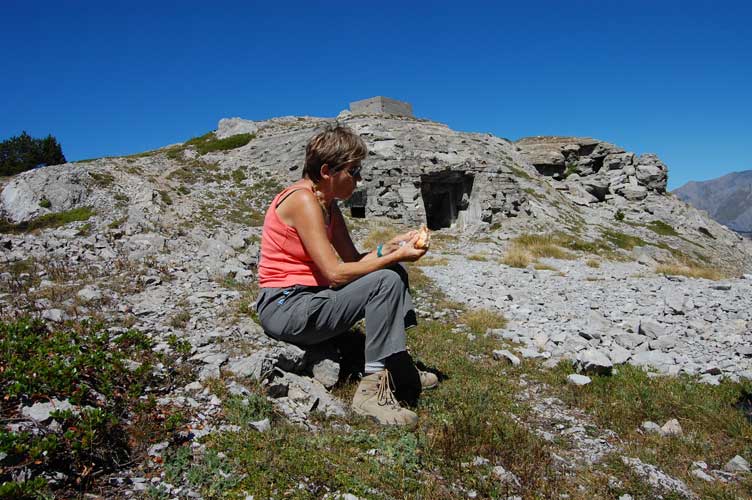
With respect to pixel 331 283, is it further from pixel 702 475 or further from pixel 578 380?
pixel 702 475

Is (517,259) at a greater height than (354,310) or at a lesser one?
lesser

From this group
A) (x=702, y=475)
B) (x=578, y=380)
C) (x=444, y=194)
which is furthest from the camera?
(x=444, y=194)

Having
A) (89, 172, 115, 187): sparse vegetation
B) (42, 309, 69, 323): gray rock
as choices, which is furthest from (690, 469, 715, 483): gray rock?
(89, 172, 115, 187): sparse vegetation

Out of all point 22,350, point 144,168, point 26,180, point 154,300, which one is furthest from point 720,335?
point 144,168

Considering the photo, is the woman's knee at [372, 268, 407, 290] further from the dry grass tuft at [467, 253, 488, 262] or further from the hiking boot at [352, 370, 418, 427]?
the dry grass tuft at [467, 253, 488, 262]

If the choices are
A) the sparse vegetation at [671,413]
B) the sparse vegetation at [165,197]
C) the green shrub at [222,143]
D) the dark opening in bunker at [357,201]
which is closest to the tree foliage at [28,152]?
the green shrub at [222,143]

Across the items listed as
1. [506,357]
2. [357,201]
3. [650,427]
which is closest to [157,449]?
[650,427]

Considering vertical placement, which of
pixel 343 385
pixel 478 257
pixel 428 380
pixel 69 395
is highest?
pixel 478 257

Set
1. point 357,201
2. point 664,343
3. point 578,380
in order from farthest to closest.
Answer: point 357,201 < point 664,343 < point 578,380

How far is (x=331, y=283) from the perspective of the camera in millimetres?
4445

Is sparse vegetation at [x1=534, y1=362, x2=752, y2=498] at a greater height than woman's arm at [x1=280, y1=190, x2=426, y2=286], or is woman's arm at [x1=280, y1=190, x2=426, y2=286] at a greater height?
woman's arm at [x1=280, y1=190, x2=426, y2=286]

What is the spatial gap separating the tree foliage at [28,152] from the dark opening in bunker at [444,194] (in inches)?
1573

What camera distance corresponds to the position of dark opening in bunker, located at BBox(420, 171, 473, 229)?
26297 millimetres

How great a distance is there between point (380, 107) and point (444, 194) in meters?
9.93
